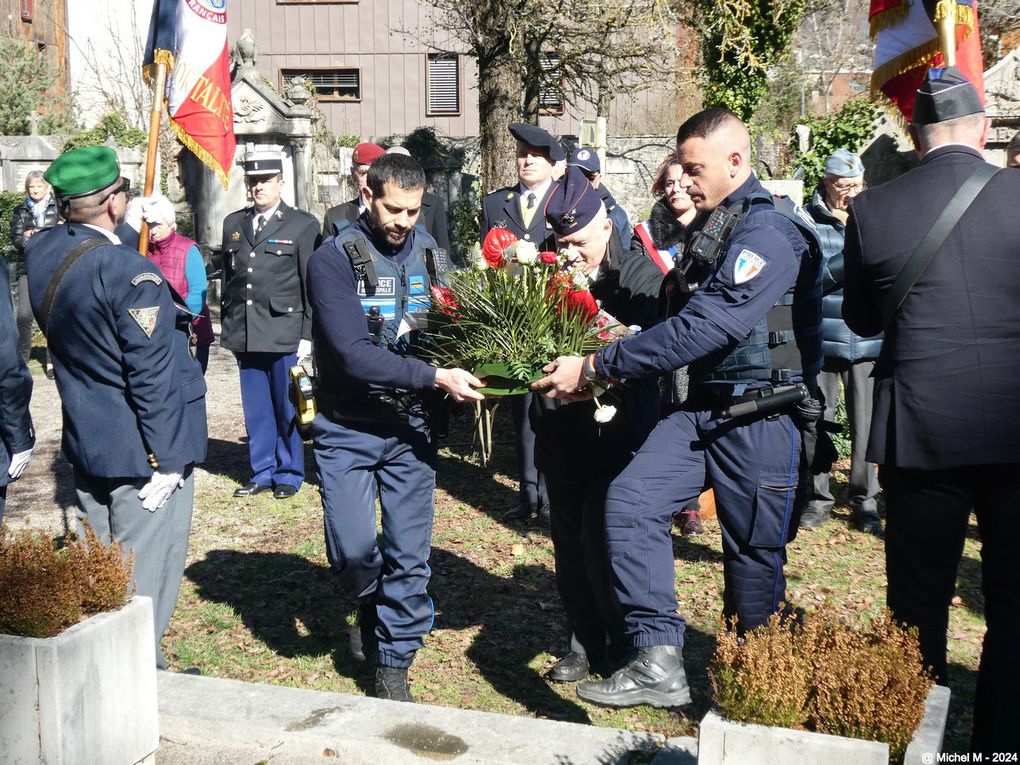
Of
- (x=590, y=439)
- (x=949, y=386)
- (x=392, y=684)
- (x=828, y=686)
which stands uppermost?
(x=949, y=386)

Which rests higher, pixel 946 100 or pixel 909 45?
pixel 909 45

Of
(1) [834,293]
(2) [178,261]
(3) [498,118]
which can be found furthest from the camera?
(3) [498,118]

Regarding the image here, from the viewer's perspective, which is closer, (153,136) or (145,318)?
(145,318)

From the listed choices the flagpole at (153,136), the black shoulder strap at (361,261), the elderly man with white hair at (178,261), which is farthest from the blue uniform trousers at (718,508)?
the elderly man with white hair at (178,261)

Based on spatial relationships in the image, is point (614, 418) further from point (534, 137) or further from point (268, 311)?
point (268, 311)

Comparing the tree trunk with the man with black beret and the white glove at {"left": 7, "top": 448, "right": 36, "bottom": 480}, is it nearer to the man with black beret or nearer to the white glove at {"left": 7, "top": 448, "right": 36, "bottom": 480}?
the man with black beret

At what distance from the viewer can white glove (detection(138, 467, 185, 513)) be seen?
4344 millimetres

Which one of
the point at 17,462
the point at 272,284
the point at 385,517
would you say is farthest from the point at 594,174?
the point at 17,462

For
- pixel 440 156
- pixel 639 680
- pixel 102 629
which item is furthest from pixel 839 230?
pixel 440 156

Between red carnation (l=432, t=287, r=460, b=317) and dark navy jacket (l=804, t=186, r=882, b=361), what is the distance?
2957mm

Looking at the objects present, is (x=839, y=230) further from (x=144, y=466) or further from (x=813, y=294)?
(x=144, y=466)

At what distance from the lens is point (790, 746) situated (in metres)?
2.65

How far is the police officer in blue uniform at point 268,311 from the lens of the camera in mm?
7777

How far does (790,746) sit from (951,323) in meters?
1.57
